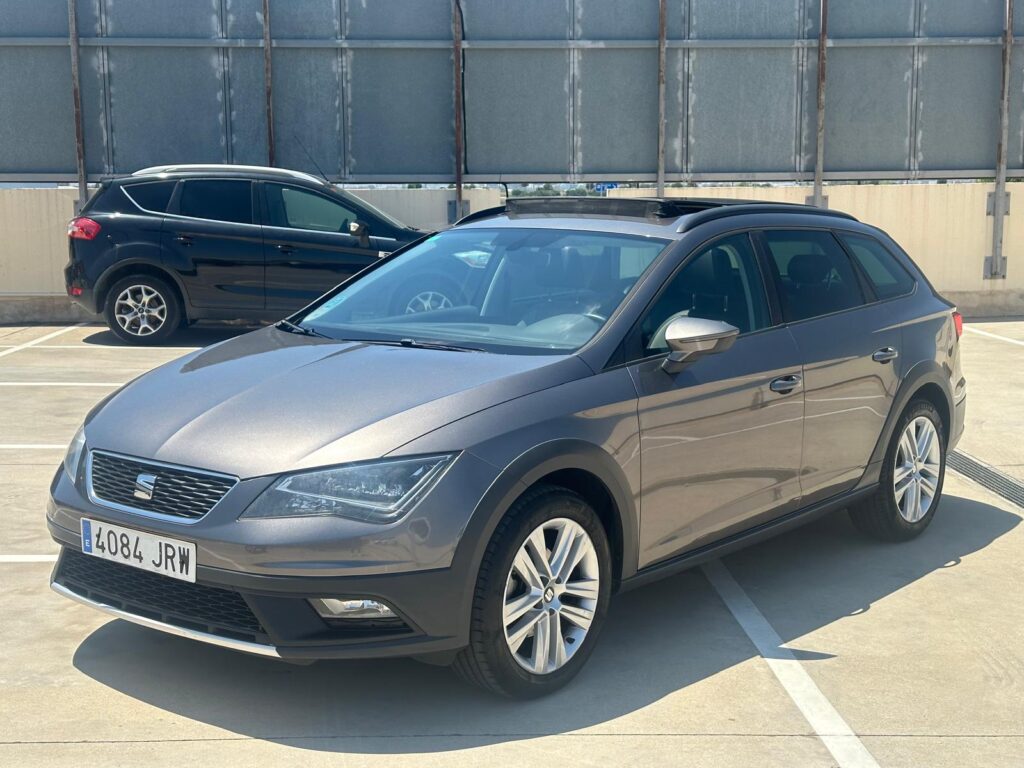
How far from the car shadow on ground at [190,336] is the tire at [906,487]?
7.59m

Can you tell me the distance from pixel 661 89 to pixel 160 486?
1238 cm

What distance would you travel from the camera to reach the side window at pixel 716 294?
4676 mm

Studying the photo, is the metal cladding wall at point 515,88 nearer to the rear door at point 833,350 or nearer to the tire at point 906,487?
the tire at point 906,487

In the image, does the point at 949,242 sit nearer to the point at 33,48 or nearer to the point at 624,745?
the point at 33,48

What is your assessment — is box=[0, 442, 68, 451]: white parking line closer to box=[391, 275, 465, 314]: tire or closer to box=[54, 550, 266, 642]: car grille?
box=[391, 275, 465, 314]: tire

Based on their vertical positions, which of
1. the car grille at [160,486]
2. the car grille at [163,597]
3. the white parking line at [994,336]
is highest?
the car grille at [160,486]

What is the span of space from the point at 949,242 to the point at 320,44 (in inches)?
306

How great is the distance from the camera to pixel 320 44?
1519 cm

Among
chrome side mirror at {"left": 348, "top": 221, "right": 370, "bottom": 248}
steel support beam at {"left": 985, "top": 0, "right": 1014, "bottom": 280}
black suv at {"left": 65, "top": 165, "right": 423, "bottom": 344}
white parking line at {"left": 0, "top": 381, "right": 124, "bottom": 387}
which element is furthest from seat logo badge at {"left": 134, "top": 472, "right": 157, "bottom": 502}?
steel support beam at {"left": 985, "top": 0, "right": 1014, "bottom": 280}

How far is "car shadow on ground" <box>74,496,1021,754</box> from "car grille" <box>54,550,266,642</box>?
0.32 meters

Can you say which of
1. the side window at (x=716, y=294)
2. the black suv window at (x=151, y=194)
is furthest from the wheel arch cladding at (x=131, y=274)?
the side window at (x=716, y=294)

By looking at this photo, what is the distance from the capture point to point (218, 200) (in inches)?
497

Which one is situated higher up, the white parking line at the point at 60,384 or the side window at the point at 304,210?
the side window at the point at 304,210

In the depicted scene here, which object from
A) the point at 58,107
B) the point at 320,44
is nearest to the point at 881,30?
the point at 320,44
